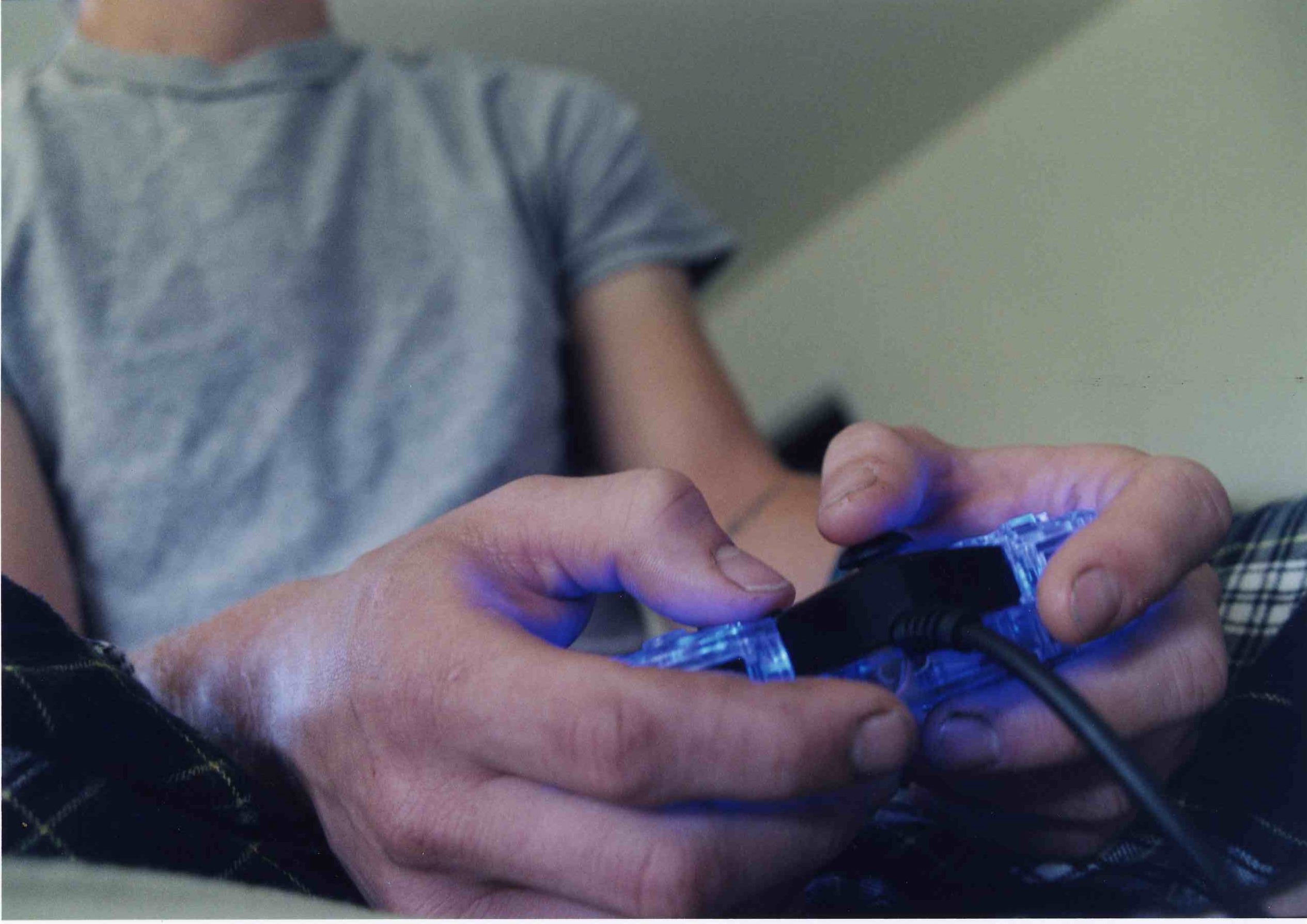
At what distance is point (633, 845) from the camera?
0.24m

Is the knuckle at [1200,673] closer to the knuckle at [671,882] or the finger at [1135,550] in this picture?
the finger at [1135,550]

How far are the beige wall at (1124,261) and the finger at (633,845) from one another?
19 cm

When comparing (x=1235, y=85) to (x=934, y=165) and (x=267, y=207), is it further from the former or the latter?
(x=267, y=207)

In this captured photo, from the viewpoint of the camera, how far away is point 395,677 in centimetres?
26

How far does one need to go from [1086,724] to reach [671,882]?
0.12 meters

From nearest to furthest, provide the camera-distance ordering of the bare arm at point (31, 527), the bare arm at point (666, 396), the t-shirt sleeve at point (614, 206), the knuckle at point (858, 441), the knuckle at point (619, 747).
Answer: the knuckle at point (619, 747), the knuckle at point (858, 441), the bare arm at point (31, 527), the bare arm at point (666, 396), the t-shirt sleeve at point (614, 206)

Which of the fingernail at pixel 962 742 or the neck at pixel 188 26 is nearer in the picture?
the fingernail at pixel 962 742

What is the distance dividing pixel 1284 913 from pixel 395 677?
25cm

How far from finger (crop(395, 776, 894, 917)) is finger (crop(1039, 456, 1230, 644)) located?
87 millimetres

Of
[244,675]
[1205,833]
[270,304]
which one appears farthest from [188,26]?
[1205,833]

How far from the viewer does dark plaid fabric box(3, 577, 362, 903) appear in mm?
234

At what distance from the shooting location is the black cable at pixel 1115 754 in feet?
0.75

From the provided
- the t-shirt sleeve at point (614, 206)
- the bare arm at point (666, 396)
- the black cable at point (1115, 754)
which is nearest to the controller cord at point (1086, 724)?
the black cable at point (1115, 754)

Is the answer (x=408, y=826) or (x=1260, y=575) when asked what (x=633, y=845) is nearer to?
(x=408, y=826)
